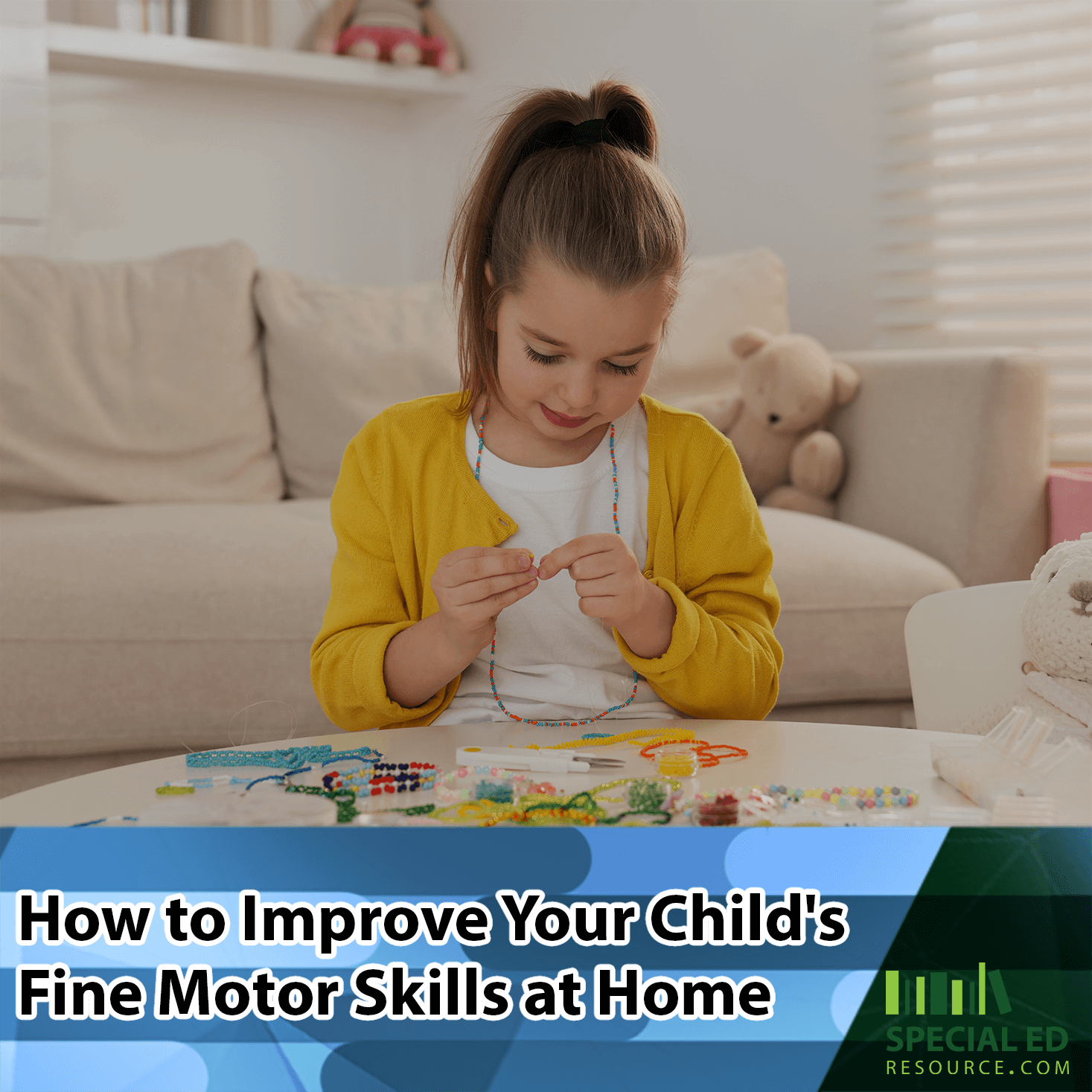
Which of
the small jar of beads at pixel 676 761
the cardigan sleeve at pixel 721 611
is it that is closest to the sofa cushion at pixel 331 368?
the cardigan sleeve at pixel 721 611

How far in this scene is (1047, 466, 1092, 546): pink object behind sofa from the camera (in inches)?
60.4

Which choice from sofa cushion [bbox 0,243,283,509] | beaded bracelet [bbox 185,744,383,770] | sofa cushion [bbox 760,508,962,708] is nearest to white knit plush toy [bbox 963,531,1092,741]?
beaded bracelet [bbox 185,744,383,770]

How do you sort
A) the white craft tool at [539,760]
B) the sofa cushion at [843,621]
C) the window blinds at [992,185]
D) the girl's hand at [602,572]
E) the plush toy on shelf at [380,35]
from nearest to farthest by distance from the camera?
1. the white craft tool at [539,760]
2. the girl's hand at [602,572]
3. the sofa cushion at [843,621]
4. the window blinds at [992,185]
5. the plush toy on shelf at [380,35]

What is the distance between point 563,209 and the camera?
82 centimetres

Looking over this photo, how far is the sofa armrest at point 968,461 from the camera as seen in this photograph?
1617 millimetres

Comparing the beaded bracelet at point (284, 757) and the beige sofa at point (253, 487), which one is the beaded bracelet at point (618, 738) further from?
the beige sofa at point (253, 487)

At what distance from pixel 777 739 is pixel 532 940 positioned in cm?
34

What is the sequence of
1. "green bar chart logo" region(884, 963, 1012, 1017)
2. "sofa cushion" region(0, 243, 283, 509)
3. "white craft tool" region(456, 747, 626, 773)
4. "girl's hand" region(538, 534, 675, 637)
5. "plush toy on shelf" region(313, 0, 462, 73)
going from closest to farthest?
1. "green bar chart logo" region(884, 963, 1012, 1017)
2. "white craft tool" region(456, 747, 626, 773)
3. "girl's hand" region(538, 534, 675, 637)
4. "sofa cushion" region(0, 243, 283, 509)
5. "plush toy on shelf" region(313, 0, 462, 73)

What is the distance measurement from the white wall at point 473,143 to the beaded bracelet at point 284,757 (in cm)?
180

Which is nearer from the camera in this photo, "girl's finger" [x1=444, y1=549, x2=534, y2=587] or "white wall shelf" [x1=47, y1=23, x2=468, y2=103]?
"girl's finger" [x1=444, y1=549, x2=534, y2=587]

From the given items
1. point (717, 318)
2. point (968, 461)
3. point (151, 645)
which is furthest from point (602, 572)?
point (717, 318)

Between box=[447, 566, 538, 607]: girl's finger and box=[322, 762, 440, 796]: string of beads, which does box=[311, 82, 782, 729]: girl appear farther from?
box=[322, 762, 440, 796]: string of beads

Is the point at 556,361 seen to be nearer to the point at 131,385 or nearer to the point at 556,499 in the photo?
the point at 556,499

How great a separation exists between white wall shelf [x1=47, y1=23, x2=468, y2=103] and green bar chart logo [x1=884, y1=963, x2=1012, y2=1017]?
8.88ft
